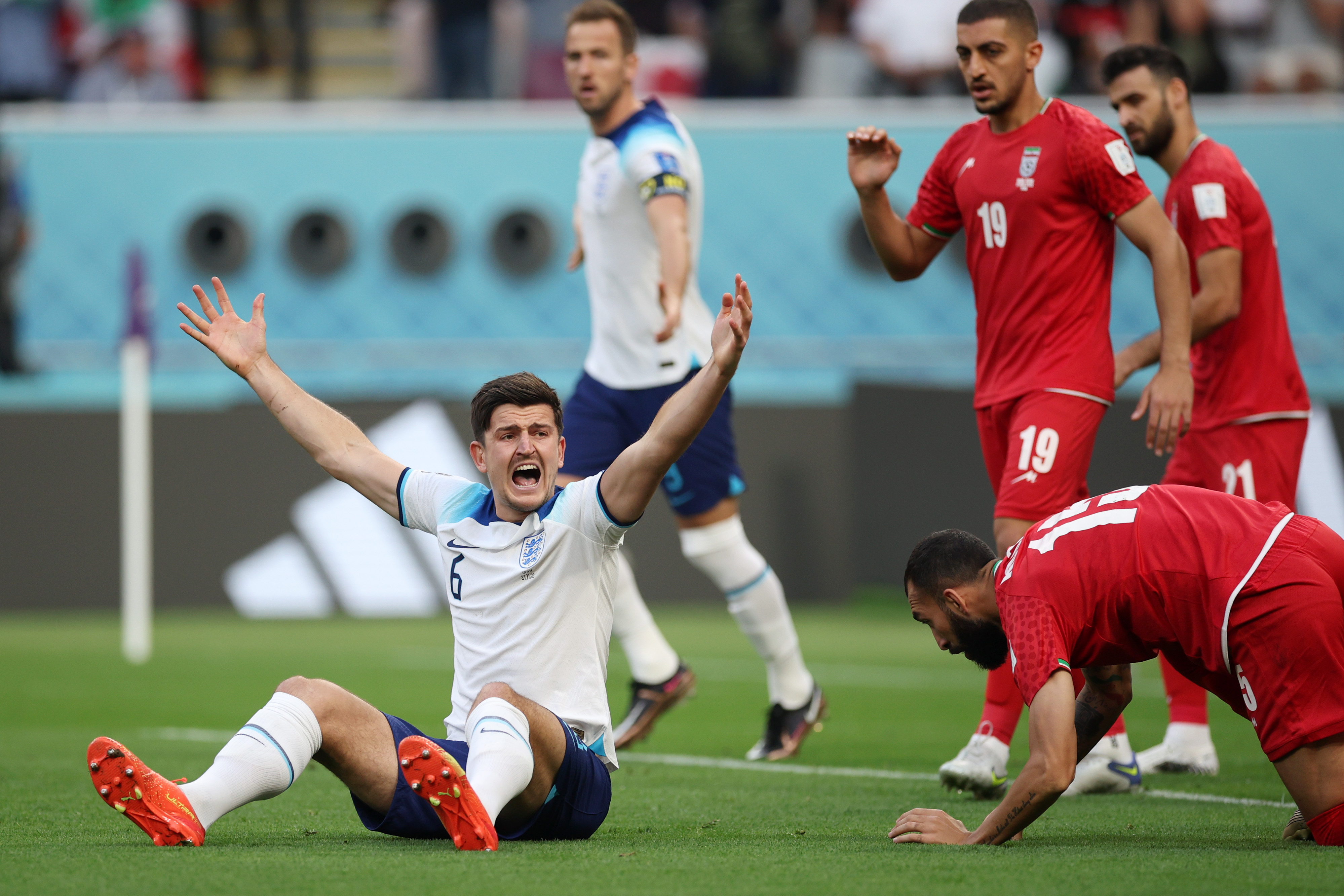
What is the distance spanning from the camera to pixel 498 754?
4.07 metres

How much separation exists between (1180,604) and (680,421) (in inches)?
51.9

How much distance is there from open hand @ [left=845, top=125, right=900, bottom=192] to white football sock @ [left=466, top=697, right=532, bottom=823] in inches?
98.0

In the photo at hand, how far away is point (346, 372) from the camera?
16938 mm

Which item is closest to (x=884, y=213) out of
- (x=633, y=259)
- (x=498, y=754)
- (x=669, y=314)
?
(x=669, y=314)

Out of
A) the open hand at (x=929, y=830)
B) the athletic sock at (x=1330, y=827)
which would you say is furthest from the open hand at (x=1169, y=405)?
the open hand at (x=929, y=830)

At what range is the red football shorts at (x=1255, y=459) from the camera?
20.4 feet

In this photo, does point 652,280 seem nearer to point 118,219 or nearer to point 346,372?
point 346,372

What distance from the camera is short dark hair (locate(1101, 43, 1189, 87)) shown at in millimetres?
6242

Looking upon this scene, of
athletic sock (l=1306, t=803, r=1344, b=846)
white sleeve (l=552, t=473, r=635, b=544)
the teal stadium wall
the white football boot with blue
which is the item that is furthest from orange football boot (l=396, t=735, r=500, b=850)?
the teal stadium wall

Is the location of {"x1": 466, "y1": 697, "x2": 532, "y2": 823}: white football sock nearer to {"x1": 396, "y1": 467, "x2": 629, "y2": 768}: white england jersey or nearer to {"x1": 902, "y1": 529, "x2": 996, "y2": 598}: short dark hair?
{"x1": 396, "y1": 467, "x2": 629, "y2": 768}: white england jersey

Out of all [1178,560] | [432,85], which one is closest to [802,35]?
[432,85]

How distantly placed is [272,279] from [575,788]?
44.8ft

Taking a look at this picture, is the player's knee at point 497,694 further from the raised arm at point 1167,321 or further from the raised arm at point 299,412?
the raised arm at point 1167,321

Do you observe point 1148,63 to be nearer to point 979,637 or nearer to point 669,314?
point 669,314
